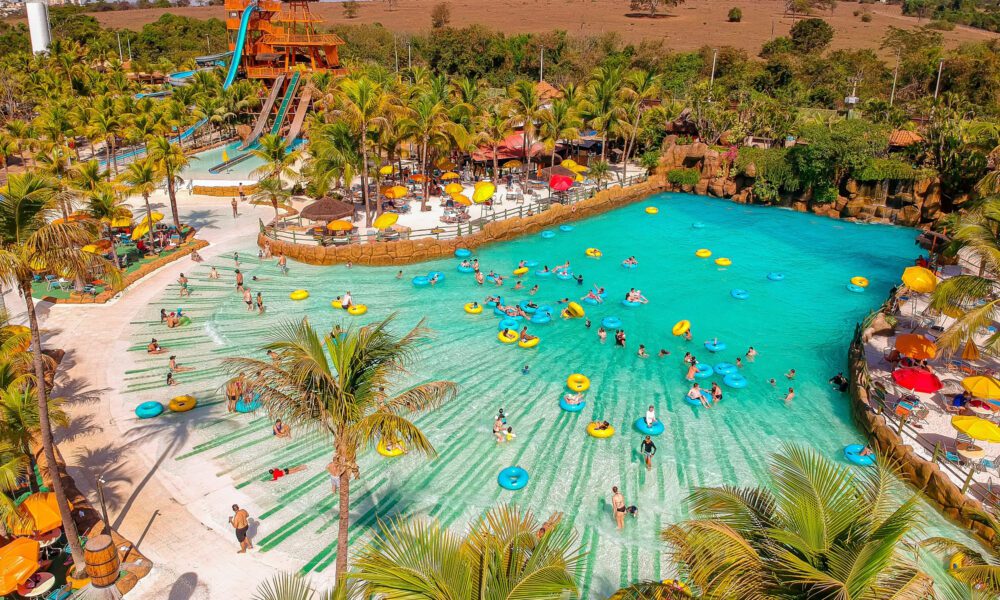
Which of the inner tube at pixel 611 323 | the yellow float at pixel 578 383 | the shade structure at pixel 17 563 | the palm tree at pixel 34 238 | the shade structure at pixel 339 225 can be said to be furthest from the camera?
the shade structure at pixel 339 225

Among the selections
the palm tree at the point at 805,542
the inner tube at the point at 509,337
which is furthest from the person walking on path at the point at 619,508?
the inner tube at the point at 509,337

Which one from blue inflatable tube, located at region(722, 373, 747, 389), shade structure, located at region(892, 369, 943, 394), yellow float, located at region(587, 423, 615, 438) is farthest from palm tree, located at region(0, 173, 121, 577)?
shade structure, located at region(892, 369, 943, 394)

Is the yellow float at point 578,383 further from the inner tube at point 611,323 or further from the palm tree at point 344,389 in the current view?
the palm tree at point 344,389

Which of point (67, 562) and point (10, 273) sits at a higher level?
point (10, 273)

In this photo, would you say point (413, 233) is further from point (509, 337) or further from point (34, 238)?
point (34, 238)


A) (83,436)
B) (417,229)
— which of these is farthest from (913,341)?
(83,436)

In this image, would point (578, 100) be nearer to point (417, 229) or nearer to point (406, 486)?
point (417, 229)
